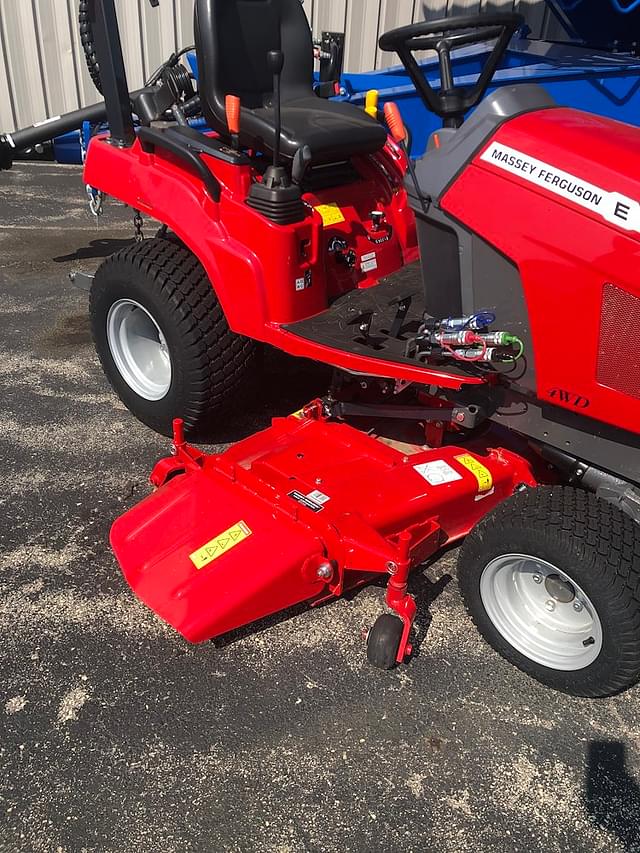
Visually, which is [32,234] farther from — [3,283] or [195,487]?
[195,487]

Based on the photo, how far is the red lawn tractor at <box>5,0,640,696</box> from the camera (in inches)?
66.7

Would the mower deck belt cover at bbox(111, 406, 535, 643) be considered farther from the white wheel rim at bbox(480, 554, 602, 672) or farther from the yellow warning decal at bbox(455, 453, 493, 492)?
the white wheel rim at bbox(480, 554, 602, 672)

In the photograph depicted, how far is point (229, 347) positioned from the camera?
2.51 meters

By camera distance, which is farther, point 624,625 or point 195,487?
point 195,487

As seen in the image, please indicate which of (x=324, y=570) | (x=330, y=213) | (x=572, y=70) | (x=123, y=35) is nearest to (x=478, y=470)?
(x=324, y=570)

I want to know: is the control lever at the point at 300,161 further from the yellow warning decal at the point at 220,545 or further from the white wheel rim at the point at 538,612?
the white wheel rim at the point at 538,612

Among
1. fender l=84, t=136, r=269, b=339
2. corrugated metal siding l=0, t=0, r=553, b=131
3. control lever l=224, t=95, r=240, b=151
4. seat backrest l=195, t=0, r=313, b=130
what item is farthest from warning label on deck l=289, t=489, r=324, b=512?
corrugated metal siding l=0, t=0, r=553, b=131

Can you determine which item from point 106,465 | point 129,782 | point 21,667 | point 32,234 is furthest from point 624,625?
point 32,234

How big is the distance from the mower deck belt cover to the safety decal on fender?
2.64 ft

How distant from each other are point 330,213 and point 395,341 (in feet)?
2.13

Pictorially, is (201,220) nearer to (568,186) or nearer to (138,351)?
(138,351)

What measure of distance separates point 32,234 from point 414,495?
4.02m

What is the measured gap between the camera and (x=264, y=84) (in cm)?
277

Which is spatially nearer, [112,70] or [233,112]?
[233,112]
